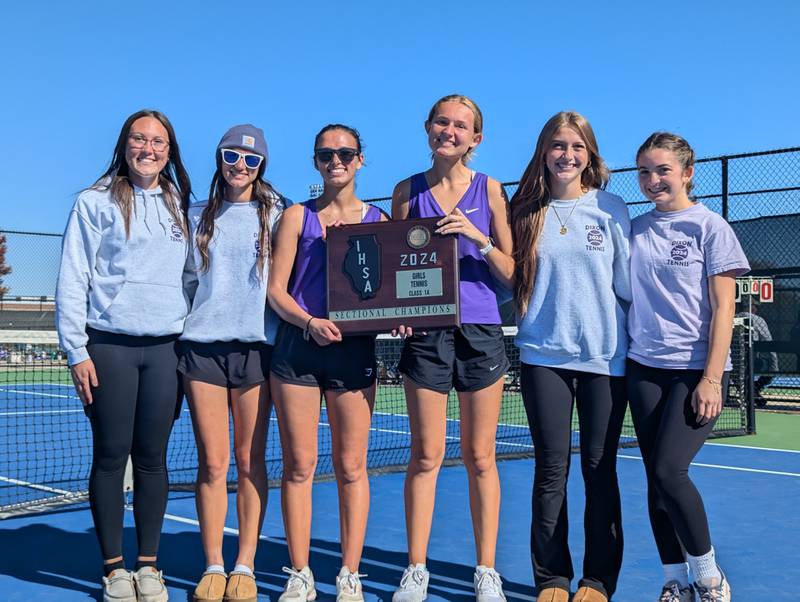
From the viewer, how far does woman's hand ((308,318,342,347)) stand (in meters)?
3.62

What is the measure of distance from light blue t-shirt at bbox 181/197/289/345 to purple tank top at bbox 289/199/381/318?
13 centimetres

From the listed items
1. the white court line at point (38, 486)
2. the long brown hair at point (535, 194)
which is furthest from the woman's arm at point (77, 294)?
the white court line at point (38, 486)

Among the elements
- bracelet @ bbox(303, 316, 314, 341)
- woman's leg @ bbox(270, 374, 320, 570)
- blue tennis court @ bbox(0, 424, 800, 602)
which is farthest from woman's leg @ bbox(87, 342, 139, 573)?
bracelet @ bbox(303, 316, 314, 341)

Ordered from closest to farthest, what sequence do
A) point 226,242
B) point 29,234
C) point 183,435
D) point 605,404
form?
point 605,404, point 226,242, point 183,435, point 29,234

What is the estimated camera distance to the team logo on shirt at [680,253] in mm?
3493

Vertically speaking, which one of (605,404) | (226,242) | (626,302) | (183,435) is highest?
(226,242)

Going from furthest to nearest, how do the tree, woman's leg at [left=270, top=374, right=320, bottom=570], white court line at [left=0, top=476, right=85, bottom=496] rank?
the tree → white court line at [left=0, top=476, right=85, bottom=496] → woman's leg at [left=270, top=374, right=320, bottom=570]

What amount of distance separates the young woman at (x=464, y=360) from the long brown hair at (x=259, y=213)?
0.58m

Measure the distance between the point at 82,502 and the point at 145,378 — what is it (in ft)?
8.43

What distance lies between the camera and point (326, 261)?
12.2 ft

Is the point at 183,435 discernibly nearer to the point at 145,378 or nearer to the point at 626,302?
the point at 145,378

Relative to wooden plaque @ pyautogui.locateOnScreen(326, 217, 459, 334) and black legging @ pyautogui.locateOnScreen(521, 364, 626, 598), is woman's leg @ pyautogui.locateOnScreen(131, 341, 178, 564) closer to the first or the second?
wooden plaque @ pyautogui.locateOnScreen(326, 217, 459, 334)

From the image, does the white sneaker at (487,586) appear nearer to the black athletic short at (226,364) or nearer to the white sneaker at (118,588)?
the black athletic short at (226,364)

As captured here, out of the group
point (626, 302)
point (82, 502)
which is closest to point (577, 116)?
point (626, 302)
